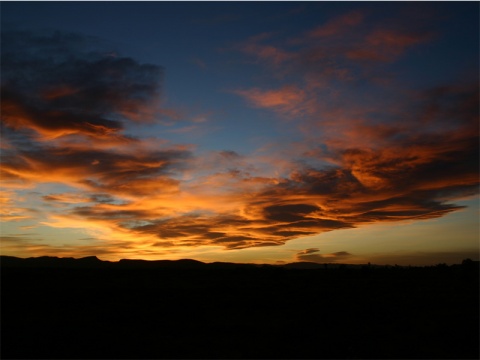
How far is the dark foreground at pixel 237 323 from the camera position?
1592cm

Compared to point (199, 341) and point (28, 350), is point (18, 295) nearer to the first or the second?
point (28, 350)

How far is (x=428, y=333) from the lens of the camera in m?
18.2

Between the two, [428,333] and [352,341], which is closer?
[352,341]

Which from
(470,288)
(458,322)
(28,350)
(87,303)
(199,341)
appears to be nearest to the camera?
(28,350)

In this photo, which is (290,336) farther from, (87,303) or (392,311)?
(87,303)

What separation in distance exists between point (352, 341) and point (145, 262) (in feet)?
418

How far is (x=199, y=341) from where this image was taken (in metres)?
17.3

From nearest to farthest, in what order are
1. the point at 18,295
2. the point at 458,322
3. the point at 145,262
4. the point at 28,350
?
1. the point at 28,350
2. the point at 458,322
3. the point at 18,295
4. the point at 145,262

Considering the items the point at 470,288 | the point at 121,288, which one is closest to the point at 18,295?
the point at 121,288

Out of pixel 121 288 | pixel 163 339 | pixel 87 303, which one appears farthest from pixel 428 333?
pixel 121 288

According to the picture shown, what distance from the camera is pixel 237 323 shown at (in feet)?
66.3

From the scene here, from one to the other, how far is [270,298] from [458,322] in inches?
467

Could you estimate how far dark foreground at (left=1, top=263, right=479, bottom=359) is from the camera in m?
15.9

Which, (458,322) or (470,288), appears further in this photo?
(470,288)
